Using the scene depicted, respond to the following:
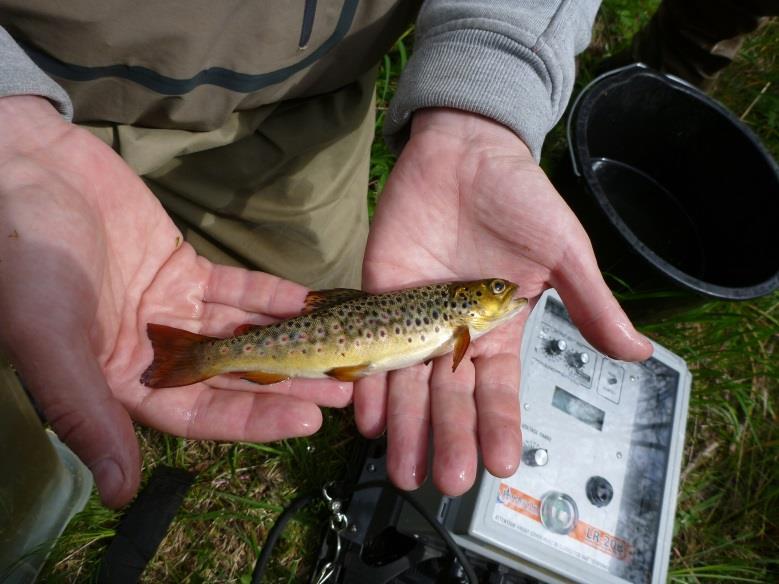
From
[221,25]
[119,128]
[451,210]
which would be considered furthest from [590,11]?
[119,128]

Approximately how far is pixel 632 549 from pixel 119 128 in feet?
9.88

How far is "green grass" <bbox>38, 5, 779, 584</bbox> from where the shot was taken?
311 cm

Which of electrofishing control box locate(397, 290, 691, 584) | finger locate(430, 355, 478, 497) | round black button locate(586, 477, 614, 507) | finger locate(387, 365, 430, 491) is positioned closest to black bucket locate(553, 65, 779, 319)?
electrofishing control box locate(397, 290, 691, 584)

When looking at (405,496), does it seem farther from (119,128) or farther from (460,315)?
(119,128)

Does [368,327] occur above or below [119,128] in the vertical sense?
below

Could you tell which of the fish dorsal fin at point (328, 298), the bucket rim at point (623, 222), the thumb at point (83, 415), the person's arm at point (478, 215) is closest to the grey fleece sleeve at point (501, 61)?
the person's arm at point (478, 215)

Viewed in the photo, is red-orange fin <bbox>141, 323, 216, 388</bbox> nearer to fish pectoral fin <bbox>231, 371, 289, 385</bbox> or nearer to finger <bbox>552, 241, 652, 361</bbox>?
fish pectoral fin <bbox>231, 371, 289, 385</bbox>

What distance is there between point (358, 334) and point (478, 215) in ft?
2.41

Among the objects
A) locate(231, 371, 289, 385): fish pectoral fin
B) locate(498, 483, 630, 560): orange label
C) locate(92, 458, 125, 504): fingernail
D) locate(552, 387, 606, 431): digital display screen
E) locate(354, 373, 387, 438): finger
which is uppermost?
locate(92, 458, 125, 504): fingernail

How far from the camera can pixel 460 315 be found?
8.38ft

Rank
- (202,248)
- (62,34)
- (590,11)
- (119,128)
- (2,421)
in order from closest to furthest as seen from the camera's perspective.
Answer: (62,34) < (2,421) < (119,128) < (590,11) < (202,248)

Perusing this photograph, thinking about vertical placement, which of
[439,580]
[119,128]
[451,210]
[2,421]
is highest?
[119,128]

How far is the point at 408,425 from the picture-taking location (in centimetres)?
235

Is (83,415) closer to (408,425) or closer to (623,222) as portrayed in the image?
(408,425)
